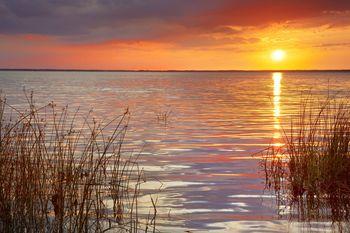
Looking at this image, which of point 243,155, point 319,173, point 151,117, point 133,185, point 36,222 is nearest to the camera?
point 36,222

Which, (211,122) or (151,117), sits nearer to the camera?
(211,122)

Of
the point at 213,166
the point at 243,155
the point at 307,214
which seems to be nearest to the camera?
the point at 307,214

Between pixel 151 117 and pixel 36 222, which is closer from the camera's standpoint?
pixel 36 222

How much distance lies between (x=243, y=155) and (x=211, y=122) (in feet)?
42.9

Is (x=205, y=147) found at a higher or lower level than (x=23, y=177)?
lower

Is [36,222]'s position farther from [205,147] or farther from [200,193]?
[205,147]

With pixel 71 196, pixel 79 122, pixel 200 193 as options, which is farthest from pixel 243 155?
pixel 79 122

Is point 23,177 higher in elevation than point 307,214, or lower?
higher

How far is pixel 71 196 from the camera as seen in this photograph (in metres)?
8.37

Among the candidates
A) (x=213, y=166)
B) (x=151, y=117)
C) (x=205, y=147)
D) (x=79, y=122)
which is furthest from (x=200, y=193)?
(x=151, y=117)

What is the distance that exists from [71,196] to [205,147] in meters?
13.0

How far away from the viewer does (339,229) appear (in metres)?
9.29

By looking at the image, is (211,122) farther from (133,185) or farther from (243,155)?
(133,185)

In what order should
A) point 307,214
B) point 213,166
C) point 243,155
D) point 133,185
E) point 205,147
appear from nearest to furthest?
point 307,214
point 133,185
point 213,166
point 243,155
point 205,147
